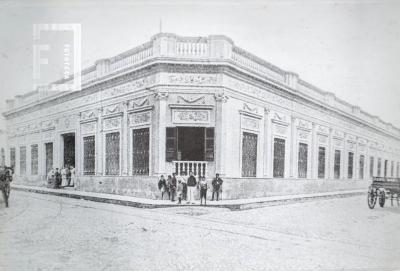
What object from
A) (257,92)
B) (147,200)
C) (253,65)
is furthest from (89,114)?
(257,92)

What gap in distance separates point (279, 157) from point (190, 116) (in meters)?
3.04

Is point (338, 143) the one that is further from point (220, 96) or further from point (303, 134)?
point (220, 96)

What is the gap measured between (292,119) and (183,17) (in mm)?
5283

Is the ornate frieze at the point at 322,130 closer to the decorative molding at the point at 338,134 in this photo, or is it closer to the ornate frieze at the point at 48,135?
the decorative molding at the point at 338,134

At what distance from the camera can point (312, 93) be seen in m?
7.08

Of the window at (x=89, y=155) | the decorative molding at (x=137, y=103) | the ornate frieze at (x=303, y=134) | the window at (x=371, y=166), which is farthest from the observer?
the ornate frieze at (x=303, y=134)

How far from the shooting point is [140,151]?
8062mm

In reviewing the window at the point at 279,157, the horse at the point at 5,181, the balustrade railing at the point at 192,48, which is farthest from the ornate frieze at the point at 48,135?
the window at the point at 279,157

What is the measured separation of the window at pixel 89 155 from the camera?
7.48 metres

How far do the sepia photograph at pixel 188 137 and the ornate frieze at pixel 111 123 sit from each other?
32mm

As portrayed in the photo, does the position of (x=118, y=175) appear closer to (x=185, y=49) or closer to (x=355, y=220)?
(x=185, y=49)

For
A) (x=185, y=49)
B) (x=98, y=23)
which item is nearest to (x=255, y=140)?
(x=185, y=49)

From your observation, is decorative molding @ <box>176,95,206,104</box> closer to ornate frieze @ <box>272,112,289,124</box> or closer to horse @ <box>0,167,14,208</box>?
ornate frieze @ <box>272,112,289,124</box>

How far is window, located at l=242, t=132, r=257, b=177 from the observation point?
839 centimetres
